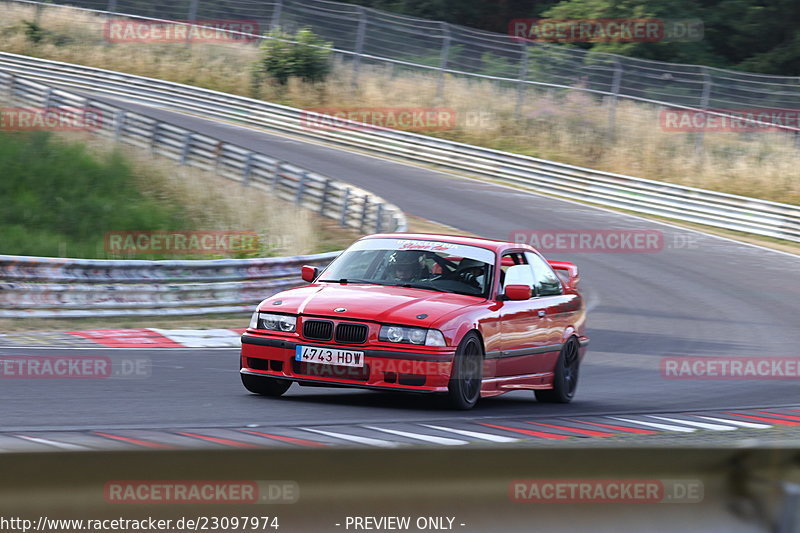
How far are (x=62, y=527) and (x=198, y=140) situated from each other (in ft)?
79.3

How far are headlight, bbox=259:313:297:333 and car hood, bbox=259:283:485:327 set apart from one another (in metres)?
0.05

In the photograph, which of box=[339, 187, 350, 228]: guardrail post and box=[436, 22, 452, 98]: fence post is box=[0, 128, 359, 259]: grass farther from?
box=[436, 22, 452, 98]: fence post

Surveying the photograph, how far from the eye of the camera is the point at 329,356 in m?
8.37

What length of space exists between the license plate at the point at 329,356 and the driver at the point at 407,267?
3.71ft

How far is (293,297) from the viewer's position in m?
8.80

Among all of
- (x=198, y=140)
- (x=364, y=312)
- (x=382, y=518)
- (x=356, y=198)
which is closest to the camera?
(x=382, y=518)

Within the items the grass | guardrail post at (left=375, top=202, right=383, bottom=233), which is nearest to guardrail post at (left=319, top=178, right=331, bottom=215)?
the grass

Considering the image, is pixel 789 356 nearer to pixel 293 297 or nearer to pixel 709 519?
pixel 293 297

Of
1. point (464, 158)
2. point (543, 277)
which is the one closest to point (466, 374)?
point (543, 277)

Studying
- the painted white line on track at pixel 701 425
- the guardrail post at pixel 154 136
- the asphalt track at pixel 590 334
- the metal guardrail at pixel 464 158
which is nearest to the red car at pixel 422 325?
the asphalt track at pixel 590 334

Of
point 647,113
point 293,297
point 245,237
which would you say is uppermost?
point 647,113

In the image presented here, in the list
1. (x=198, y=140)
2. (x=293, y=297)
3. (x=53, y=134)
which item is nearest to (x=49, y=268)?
(x=293, y=297)

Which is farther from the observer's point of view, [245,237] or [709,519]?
[245,237]

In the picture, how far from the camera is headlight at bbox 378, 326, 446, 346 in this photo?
8312 millimetres
